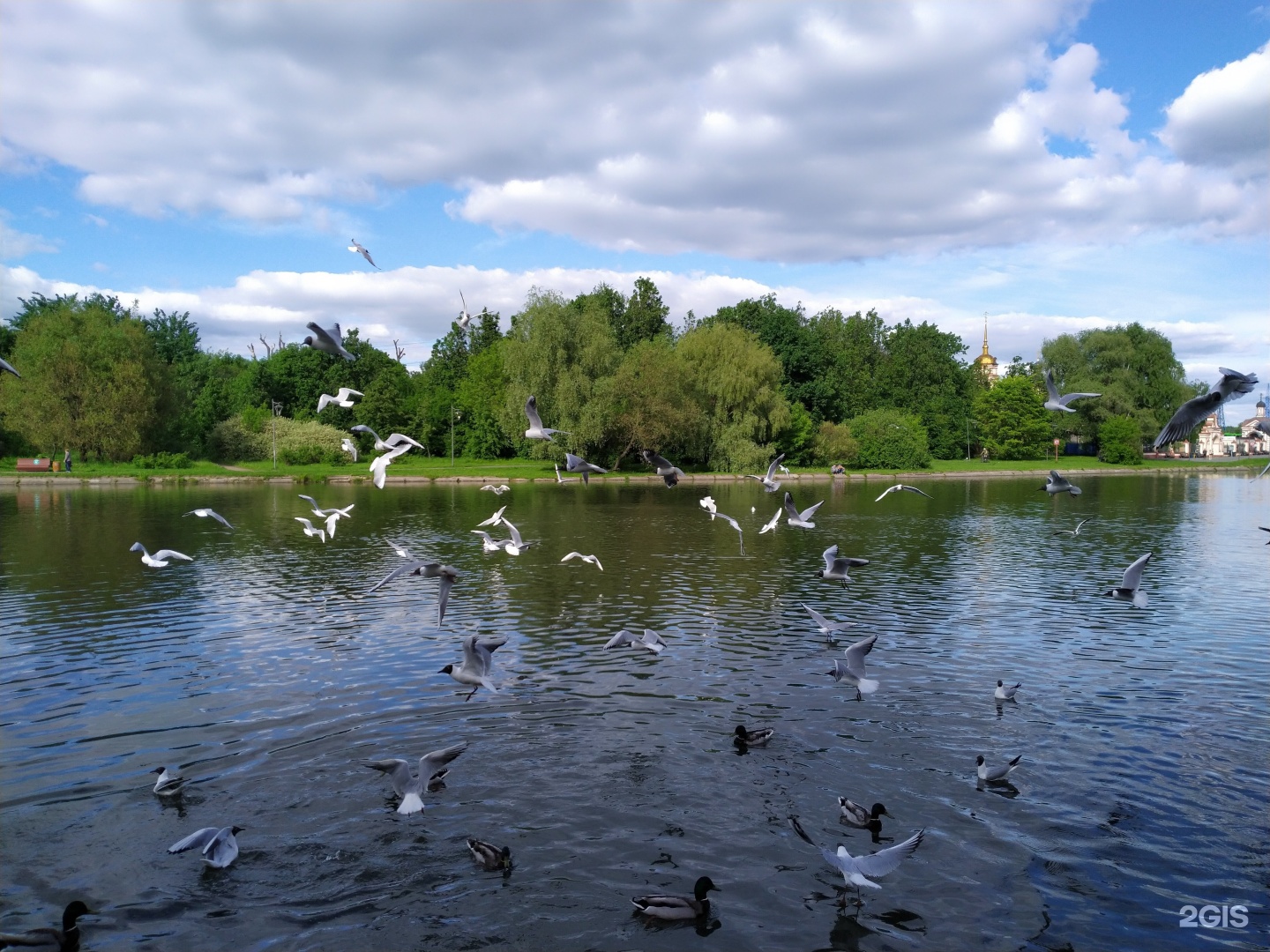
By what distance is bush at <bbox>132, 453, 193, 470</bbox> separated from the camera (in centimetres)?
6956

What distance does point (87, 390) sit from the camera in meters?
70.2

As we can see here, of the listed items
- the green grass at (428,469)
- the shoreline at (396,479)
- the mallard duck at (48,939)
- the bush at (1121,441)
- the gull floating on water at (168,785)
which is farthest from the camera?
the bush at (1121,441)

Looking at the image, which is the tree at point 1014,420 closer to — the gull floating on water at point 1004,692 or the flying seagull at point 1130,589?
the flying seagull at point 1130,589

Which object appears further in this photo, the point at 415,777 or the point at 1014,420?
the point at 1014,420

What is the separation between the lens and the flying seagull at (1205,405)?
34.9 feet

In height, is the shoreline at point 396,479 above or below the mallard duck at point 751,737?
above

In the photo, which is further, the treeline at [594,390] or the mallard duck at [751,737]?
the treeline at [594,390]

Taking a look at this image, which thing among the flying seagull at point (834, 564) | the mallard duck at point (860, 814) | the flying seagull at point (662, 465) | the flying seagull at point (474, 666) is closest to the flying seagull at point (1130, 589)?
the flying seagull at point (834, 564)

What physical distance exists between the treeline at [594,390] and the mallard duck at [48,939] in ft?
184

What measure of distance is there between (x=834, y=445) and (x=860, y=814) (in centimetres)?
7728

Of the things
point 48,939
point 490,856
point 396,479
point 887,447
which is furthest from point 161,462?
point 490,856

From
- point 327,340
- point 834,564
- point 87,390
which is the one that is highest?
point 87,390

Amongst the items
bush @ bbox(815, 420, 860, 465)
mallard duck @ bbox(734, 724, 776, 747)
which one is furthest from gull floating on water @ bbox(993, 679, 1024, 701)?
bush @ bbox(815, 420, 860, 465)

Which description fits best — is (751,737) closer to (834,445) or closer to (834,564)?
(834,564)
